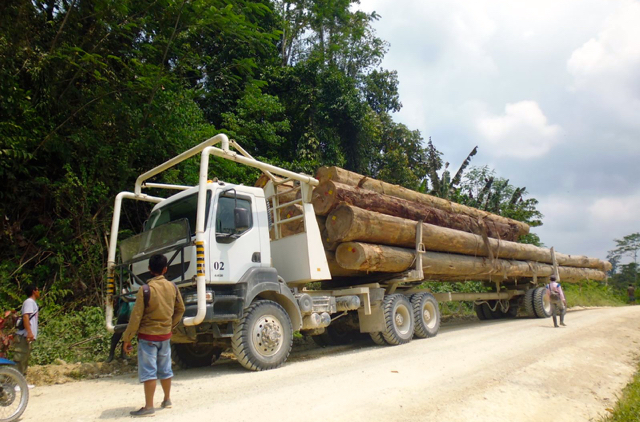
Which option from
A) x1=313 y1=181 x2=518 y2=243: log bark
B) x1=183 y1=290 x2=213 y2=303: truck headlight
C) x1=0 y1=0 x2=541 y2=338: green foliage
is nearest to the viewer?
x1=183 y1=290 x2=213 y2=303: truck headlight

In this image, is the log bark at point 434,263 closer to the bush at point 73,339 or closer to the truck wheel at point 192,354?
the truck wheel at point 192,354

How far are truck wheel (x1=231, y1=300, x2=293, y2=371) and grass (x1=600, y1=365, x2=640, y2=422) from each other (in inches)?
155

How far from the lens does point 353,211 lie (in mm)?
8375

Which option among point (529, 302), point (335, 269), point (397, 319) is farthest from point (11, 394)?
point (529, 302)

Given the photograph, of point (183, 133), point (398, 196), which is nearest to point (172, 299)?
point (398, 196)

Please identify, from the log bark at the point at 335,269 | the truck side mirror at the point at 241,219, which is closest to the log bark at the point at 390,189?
the log bark at the point at 335,269

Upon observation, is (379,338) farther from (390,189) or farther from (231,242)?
(231,242)

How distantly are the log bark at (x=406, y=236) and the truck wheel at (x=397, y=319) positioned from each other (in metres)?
1.16

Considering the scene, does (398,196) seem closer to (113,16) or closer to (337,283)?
(337,283)

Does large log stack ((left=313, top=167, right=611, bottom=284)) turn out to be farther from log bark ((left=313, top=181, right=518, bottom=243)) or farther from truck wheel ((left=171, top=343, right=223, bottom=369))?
truck wheel ((left=171, top=343, right=223, bottom=369))

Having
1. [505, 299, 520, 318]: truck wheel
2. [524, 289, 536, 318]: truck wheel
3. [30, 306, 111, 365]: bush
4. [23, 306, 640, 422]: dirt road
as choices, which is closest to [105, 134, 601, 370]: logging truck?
[23, 306, 640, 422]: dirt road

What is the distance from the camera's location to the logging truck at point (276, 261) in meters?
6.17

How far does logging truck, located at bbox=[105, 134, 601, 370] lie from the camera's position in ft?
20.2

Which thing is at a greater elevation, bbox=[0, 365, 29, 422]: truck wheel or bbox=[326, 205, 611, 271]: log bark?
bbox=[326, 205, 611, 271]: log bark
